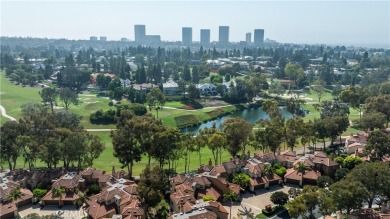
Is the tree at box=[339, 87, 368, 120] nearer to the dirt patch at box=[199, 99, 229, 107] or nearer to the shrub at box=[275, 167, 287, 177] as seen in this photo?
the dirt patch at box=[199, 99, 229, 107]

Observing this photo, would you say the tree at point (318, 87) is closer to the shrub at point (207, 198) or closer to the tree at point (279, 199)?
the tree at point (279, 199)

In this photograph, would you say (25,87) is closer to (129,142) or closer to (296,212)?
(129,142)

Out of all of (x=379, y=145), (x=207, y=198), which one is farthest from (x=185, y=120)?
(x=379, y=145)

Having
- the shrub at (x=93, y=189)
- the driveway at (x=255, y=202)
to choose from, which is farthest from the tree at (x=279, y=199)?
the shrub at (x=93, y=189)

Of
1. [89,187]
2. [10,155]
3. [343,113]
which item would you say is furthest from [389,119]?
[10,155]

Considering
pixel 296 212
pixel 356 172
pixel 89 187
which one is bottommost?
pixel 89 187

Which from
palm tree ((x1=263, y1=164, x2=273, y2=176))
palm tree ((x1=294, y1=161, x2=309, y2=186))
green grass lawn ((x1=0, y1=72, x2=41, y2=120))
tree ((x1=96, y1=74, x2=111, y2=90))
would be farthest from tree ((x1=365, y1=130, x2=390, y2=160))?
tree ((x1=96, y1=74, x2=111, y2=90))
